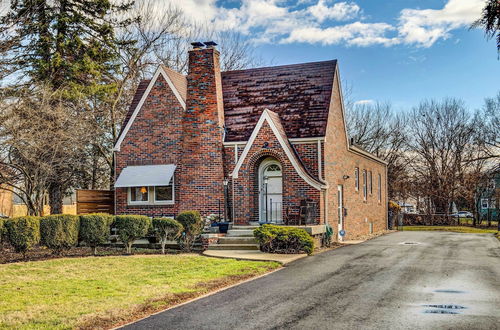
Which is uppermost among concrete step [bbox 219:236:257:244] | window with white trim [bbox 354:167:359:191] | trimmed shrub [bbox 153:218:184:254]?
window with white trim [bbox 354:167:359:191]

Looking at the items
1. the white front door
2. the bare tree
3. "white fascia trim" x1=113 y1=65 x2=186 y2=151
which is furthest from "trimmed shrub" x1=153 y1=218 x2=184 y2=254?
the white front door

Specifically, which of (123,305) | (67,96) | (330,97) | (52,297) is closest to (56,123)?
(67,96)

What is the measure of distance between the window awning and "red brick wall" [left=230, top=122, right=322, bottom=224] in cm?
299

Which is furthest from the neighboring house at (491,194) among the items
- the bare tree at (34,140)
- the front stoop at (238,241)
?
the bare tree at (34,140)

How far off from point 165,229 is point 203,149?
477 cm

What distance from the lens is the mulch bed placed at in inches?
624

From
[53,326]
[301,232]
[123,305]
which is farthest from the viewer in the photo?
[301,232]

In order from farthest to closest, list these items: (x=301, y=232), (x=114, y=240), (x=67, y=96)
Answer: (x=67, y=96) < (x=114, y=240) < (x=301, y=232)

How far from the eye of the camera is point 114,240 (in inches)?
766

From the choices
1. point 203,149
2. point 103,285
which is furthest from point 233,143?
point 103,285

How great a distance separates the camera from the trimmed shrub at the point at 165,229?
17.3 meters

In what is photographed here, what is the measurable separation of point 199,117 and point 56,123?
5796 mm

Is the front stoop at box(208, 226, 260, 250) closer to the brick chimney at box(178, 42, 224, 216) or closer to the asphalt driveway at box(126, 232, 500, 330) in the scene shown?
the brick chimney at box(178, 42, 224, 216)

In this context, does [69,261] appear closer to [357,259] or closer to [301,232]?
[301,232]
